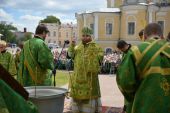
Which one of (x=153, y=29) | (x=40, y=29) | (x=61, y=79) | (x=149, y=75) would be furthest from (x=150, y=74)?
(x=61, y=79)

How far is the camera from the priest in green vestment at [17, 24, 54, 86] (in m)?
5.79

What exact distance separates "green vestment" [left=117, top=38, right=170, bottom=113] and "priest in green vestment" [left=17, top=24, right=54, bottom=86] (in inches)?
90.1

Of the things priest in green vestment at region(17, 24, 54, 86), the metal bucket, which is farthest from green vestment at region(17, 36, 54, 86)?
the metal bucket

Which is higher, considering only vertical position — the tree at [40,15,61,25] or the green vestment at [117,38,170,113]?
the tree at [40,15,61,25]

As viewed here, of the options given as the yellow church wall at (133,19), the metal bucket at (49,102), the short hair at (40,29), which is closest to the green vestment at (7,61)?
the short hair at (40,29)

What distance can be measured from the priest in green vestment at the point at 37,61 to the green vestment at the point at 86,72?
4.78 ft

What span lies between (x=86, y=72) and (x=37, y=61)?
186cm

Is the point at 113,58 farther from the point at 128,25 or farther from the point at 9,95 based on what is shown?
the point at 128,25

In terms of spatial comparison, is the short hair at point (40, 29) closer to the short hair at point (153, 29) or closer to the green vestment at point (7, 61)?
the short hair at point (153, 29)

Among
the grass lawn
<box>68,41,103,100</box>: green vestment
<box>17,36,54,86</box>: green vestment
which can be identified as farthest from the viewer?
the grass lawn

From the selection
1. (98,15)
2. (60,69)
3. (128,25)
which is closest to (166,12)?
(128,25)

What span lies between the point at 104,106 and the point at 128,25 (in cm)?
3420

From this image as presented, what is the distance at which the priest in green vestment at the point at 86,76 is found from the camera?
7.57 meters

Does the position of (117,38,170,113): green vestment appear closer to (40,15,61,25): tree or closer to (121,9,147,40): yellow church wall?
(121,9,147,40): yellow church wall
